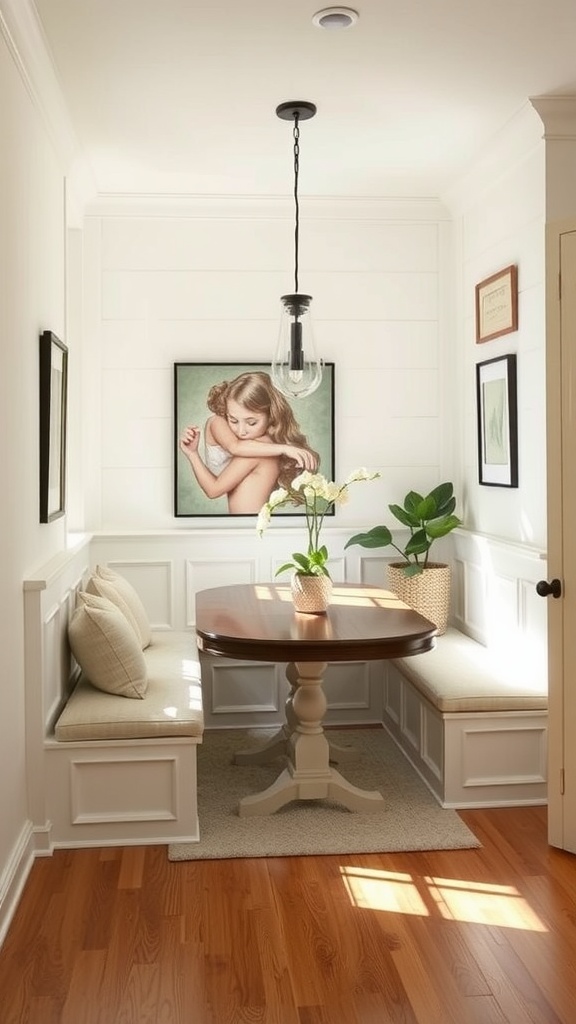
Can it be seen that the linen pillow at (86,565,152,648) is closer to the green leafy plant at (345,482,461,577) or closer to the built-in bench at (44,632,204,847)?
the built-in bench at (44,632,204,847)

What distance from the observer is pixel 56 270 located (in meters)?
4.18

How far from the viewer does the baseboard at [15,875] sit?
2.91 m

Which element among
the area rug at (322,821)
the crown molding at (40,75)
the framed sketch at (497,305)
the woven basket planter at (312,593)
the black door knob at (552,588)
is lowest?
the area rug at (322,821)

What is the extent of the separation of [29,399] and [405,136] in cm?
204

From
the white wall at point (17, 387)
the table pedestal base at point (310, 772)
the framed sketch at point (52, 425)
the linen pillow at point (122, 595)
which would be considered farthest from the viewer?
the linen pillow at point (122, 595)

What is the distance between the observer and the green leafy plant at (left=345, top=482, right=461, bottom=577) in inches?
195

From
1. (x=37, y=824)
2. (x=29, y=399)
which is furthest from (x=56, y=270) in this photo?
(x=37, y=824)

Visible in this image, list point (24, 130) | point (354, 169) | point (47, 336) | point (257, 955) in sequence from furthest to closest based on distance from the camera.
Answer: point (354, 169), point (47, 336), point (24, 130), point (257, 955)

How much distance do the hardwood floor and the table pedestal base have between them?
41cm

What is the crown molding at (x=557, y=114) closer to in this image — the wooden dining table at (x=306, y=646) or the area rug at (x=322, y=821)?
the wooden dining table at (x=306, y=646)

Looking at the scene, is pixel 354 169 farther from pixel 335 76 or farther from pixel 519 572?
pixel 519 572

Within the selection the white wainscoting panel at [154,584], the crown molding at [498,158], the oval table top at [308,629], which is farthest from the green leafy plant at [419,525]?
the crown molding at [498,158]

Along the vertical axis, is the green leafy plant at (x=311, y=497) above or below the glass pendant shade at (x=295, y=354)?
below

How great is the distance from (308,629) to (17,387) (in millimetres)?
1327
